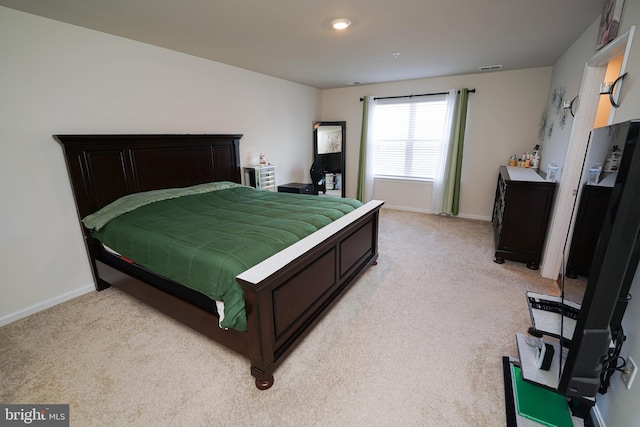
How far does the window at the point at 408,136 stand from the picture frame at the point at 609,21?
2538 mm

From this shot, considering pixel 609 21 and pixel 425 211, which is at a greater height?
pixel 609 21

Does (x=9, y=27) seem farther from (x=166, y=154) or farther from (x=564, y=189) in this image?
(x=564, y=189)

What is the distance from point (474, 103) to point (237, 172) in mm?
3814

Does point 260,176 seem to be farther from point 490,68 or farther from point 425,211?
point 490,68

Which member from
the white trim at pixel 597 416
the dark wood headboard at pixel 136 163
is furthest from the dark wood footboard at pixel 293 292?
the dark wood headboard at pixel 136 163

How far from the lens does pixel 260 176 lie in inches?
164

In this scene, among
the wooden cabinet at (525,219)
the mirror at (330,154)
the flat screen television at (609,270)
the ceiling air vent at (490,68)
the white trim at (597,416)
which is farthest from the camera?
the mirror at (330,154)

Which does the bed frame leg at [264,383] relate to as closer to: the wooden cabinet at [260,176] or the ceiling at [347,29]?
the ceiling at [347,29]

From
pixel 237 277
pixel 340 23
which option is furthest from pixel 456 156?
pixel 237 277

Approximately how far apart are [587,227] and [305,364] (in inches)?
64.9

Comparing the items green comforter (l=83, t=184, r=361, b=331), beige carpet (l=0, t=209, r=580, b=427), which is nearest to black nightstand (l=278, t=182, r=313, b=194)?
green comforter (l=83, t=184, r=361, b=331)

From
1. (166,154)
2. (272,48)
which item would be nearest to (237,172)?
(166,154)

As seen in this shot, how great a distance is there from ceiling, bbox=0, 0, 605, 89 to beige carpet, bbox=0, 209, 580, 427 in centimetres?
232

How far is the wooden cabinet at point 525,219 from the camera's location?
9.33 feet
